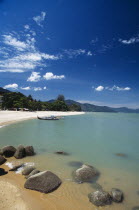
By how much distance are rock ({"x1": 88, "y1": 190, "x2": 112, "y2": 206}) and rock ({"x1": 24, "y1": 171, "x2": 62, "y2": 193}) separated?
6.29 feet

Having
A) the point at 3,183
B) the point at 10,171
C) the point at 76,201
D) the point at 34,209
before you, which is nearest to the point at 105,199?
the point at 76,201

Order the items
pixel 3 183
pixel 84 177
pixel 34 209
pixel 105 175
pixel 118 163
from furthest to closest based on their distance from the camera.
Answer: pixel 118 163 < pixel 105 175 < pixel 84 177 < pixel 3 183 < pixel 34 209

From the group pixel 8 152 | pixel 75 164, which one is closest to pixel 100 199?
pixel 75 164

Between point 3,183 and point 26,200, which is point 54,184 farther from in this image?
point 3,183

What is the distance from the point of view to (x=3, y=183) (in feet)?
24.3

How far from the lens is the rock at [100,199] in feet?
20.9

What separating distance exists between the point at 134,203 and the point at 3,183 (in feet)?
20.5

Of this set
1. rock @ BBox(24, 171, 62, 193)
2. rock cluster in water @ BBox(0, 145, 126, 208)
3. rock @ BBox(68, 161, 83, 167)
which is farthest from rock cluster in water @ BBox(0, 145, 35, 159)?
rock @ BBox(24, 171, 62, 193)

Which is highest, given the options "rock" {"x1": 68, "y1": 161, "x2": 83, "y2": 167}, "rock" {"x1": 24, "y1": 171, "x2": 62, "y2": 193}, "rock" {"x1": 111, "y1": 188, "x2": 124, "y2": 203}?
"rock" {"x1": 24, "y1": 171, "x2": 62, "y2": 193}

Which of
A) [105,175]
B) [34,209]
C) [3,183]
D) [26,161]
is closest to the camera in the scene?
[34,209]

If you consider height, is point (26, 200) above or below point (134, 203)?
above

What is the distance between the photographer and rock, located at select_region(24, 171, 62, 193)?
709 cm

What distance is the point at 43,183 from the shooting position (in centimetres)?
724

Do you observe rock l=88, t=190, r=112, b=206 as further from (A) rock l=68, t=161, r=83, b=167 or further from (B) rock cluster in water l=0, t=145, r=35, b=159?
(B) rock cluster in water l=0, t=145, r=35, b=159
